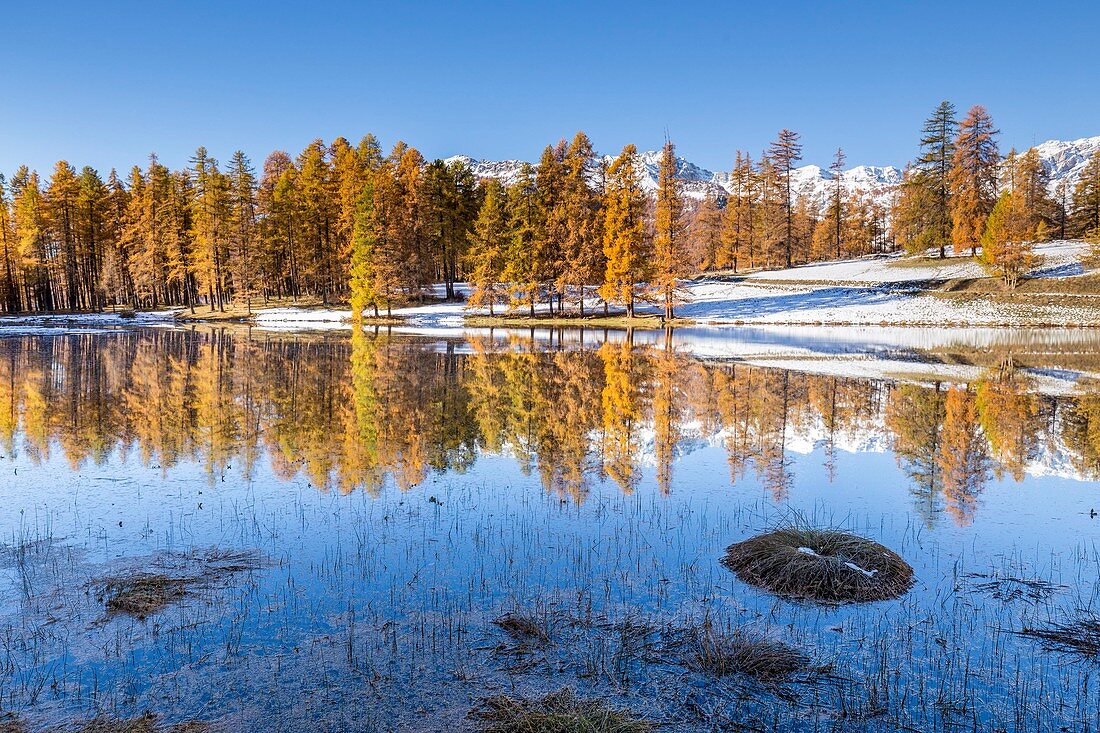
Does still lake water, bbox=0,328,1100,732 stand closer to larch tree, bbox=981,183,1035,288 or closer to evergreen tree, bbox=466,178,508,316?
evergreen tree, bbox=466,178,508,316

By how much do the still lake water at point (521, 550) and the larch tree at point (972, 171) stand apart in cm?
5245

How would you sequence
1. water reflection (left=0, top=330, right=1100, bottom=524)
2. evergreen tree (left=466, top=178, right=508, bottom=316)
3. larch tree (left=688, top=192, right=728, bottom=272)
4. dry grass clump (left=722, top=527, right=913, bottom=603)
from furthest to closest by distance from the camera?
larch tree (left=688, top=192, right=728, bottom=272)
evergreen tree (left=466, top=178, right=508, bottom=316)
water reflection (left=0, top=330, right=1100, bottom=524)
dry grass clump (left=722, top=527, right=913, bottom=603)

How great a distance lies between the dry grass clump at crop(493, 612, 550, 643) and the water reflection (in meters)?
4.31

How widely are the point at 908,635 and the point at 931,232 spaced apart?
74.4m

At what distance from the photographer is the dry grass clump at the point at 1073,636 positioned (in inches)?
248

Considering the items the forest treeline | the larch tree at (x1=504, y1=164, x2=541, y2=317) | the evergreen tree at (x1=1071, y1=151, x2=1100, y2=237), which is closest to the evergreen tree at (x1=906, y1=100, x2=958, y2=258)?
the forest treeline

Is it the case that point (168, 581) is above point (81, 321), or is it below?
below

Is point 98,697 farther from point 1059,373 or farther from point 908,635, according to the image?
point 1059,373

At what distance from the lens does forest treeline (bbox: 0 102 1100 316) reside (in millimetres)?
57312

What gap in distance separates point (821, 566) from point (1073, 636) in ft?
Answer: 7.51

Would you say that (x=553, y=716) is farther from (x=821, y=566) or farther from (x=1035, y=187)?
(x=1035, y=187)

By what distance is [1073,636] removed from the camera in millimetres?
6566

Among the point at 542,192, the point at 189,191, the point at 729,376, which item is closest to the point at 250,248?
the point at 189,191

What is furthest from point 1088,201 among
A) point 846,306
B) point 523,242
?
point 523,242
